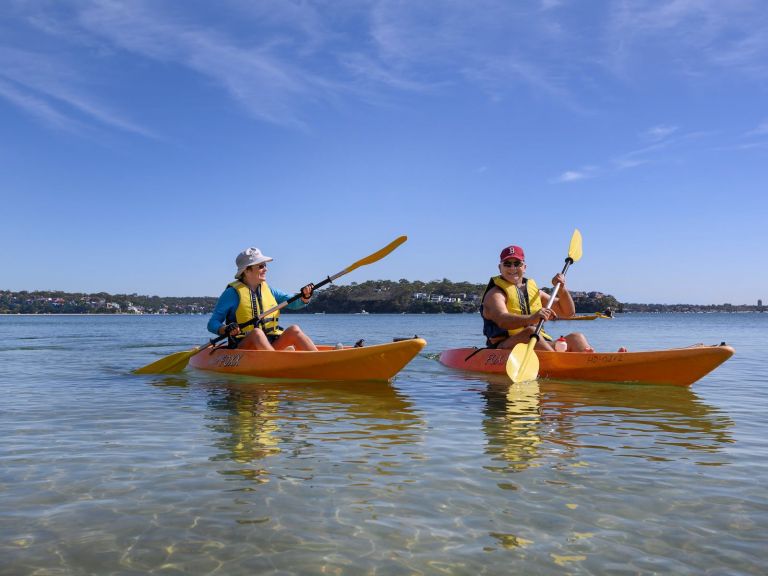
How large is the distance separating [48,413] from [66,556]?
14.5 ft

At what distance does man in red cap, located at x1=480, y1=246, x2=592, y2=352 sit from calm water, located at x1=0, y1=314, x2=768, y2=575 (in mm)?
1980

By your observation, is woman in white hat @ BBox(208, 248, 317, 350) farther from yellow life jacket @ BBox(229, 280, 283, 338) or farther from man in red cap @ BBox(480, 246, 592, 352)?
man in red cap @ BBox(480, 246, 592, 352)

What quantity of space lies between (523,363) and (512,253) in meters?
1.70

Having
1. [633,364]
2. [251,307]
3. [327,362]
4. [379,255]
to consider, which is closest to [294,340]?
[251,307]

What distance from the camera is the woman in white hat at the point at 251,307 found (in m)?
9.74

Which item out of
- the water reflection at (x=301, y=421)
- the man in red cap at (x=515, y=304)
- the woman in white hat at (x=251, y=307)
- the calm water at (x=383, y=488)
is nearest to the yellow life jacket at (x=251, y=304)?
the woman in white hat at (x=251, y=307)

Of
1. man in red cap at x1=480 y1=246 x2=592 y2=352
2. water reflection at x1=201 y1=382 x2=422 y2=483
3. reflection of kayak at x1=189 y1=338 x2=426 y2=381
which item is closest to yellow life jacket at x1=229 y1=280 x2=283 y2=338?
reflection of kayak at x1=189 y1=338 x2=426 y2=381

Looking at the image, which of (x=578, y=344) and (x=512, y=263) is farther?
(x=578, y=344)

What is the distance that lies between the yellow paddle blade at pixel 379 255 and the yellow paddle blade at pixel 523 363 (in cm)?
265

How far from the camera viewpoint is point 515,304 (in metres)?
9.57

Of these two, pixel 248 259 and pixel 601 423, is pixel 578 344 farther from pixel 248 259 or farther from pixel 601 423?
pixel 248 259

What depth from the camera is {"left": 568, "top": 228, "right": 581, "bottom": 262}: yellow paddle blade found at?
11.0 metres

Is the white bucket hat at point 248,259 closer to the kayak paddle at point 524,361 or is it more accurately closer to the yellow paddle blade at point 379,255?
the yellow paddle blade at point 379,255

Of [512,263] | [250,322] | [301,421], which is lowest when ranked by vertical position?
[301,421]
